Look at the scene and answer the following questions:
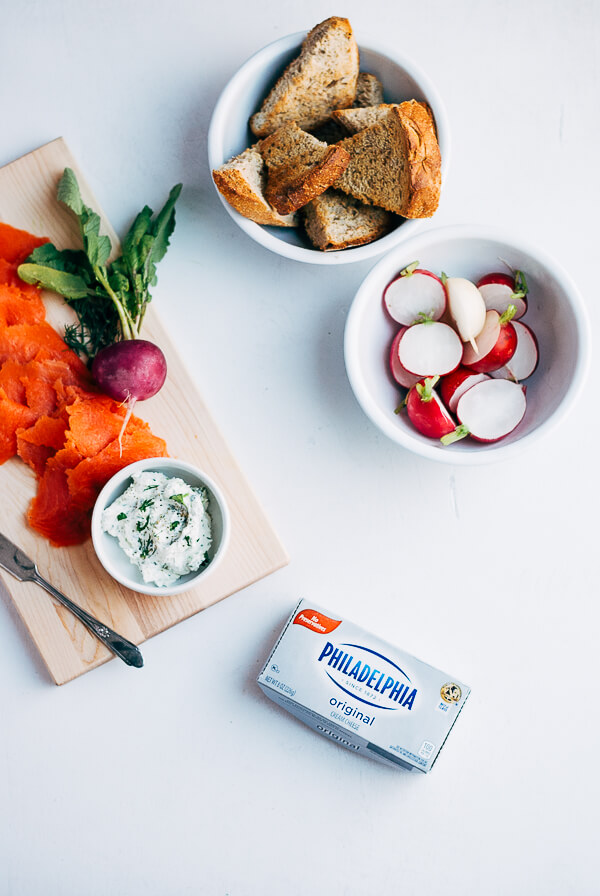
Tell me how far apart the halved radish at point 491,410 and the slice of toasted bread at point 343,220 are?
35cm

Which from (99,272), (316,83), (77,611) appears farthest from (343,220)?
(77,611)

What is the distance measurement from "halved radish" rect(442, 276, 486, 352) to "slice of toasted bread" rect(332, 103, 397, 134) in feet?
1.04

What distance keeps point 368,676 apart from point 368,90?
1098 millimetres

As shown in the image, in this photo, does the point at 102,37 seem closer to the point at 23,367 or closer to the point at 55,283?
the point at 55,283

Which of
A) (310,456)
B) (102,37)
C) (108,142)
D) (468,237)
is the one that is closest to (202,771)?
(310,456)

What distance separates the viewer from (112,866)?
146 centimetres

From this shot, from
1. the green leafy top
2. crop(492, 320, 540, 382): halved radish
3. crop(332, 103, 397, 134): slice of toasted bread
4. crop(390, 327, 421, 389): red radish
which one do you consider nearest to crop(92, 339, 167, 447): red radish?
the green leafy top

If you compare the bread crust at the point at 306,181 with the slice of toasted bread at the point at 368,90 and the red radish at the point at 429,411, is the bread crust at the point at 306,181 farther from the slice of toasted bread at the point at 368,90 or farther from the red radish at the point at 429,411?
the red radish at the point at 429,411

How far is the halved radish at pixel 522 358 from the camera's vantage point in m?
1.35

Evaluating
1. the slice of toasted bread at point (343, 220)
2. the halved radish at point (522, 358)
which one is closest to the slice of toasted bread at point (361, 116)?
the slice of toasted bread at point (343, 220)

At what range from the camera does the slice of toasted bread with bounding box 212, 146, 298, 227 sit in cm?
127

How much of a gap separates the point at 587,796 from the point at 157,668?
0.93 metres

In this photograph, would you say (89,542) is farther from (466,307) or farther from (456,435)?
(466,307)

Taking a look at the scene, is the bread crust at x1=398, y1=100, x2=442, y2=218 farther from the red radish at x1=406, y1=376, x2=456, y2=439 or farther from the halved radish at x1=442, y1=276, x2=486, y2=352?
the red radish at x1=406, y1=376, x2=456, y2=439
